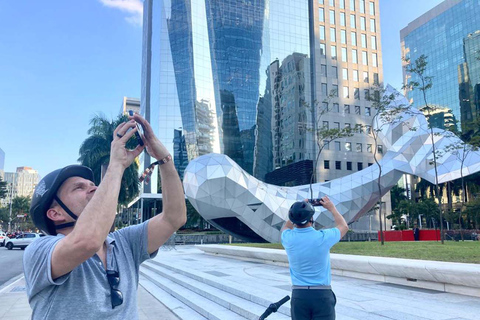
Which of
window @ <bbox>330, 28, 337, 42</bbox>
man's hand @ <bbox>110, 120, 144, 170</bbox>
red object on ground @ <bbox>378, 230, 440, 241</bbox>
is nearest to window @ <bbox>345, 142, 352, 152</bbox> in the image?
window @ <bbox>330, 28, 337, 42</bbox>

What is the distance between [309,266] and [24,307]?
8.27 metres

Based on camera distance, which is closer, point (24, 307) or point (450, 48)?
point (24, 307)

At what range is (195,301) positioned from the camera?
8.60 m

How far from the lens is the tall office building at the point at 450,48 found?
3260 inches

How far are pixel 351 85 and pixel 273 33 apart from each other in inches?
715

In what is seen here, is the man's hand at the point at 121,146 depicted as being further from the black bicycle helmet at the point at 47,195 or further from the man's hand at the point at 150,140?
the black bicycle helmet at the point at 47,195

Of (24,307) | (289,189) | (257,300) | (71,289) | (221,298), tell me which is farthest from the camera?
(289,189)

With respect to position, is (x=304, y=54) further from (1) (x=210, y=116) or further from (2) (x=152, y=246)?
(2) (x=152, y=246)

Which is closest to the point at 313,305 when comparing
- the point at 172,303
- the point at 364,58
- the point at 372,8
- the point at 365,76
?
the point at 172,303

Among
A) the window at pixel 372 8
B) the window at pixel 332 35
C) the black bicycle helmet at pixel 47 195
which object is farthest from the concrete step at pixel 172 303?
the window at pixel 372 8

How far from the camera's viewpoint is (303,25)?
238ft

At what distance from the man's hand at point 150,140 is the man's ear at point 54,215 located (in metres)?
0.56

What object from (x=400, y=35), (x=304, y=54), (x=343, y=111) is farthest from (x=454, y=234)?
(x=400, y=35)

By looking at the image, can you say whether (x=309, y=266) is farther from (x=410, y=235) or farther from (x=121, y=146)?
(x=410, y=235)
